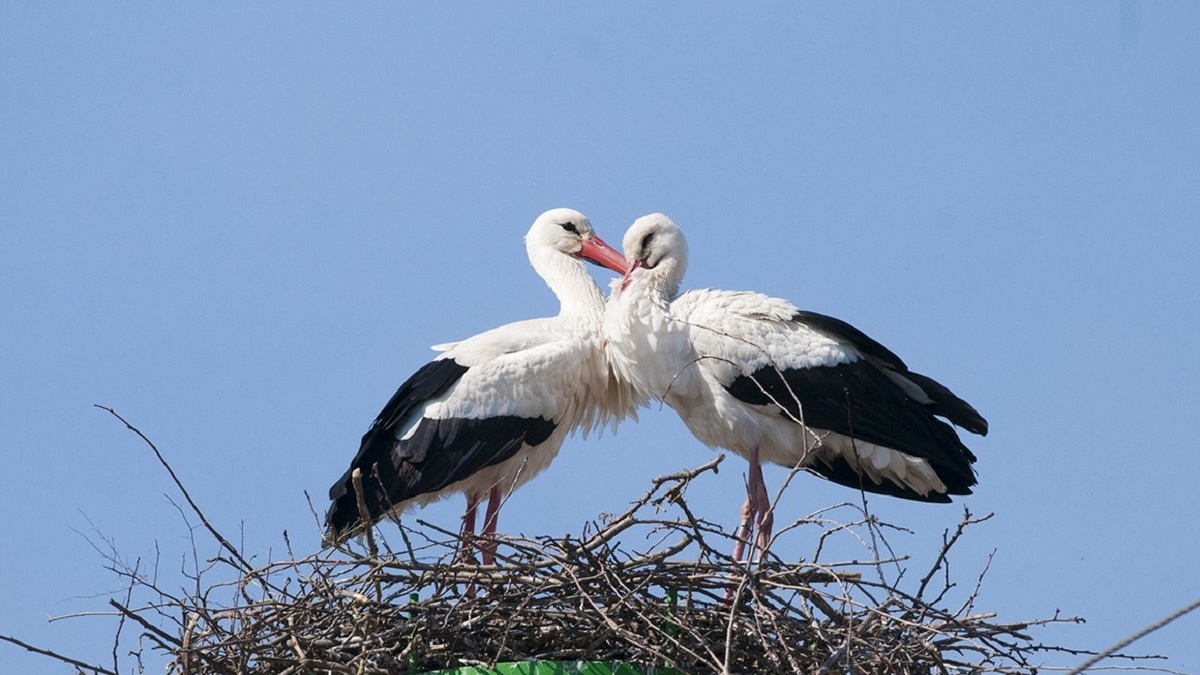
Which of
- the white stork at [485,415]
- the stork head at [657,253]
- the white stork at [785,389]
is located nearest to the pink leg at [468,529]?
the white stork at [485,415]

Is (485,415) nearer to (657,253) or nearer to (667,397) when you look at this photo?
(667,397)

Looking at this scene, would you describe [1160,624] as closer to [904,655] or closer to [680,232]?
[904,655]

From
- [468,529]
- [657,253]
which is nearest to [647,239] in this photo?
[657,253]

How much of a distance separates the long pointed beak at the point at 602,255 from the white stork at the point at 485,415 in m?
0.49

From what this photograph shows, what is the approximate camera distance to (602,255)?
907 cm

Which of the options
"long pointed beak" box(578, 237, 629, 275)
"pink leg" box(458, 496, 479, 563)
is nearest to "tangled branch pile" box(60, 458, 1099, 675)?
"pink leg" box(458, 496, 479, 563)

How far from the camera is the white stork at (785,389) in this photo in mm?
7629

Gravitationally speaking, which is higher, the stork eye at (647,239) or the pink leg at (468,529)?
the stork eye at (647,239)

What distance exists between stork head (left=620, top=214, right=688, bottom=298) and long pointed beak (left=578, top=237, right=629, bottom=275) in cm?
85

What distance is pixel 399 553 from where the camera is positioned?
568cm

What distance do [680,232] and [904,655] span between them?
3.01 meters

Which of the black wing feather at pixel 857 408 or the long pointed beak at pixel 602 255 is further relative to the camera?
the long pointed beak at pixel 602 255

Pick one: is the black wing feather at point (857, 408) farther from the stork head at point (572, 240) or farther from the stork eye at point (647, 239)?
the stork head at point (572, 240)

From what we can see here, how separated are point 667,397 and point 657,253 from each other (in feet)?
2.17
